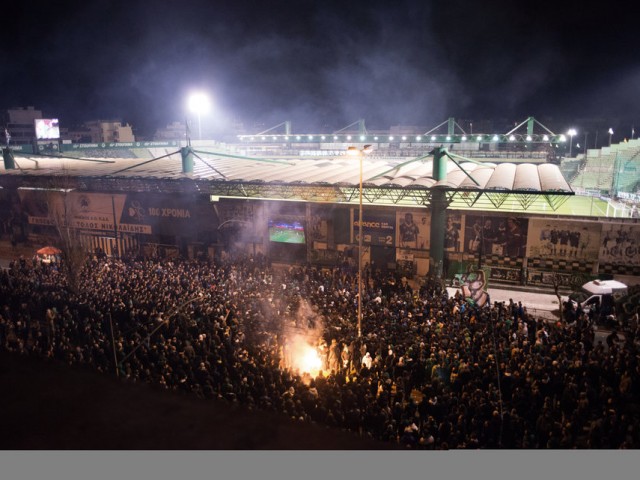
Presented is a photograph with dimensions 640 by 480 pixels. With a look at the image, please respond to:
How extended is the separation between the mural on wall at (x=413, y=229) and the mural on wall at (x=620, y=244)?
621 centimetres

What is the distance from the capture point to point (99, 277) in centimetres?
1664

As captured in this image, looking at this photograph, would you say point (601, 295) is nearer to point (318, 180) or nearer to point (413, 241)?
point (413, 241)

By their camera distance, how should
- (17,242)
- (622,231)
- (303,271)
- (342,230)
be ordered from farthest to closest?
(17,242) < (342,230) < (303,271) < (622,231)

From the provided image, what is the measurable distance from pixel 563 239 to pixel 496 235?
7.57ft

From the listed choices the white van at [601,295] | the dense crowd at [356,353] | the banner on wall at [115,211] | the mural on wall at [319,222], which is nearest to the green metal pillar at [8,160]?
the banner on wall at [115,211]

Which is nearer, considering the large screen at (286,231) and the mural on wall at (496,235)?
the mural on wall at (496,235)

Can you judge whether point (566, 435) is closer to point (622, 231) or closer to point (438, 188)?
point (438, 188)

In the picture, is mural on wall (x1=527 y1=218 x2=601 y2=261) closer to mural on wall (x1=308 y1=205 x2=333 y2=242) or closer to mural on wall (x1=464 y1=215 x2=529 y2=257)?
mural on wall (x1=464 y1=215 x2=529 y2=257)

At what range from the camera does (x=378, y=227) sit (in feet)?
62.0

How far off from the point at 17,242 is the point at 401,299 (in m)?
22.6

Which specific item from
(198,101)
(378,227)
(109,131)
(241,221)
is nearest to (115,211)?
(241,221)

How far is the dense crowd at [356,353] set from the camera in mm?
7797

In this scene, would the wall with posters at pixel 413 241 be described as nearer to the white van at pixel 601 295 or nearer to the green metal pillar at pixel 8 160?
the white van at pixel 601 295

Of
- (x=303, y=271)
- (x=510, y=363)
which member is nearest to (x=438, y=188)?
(x=303, y=271)
